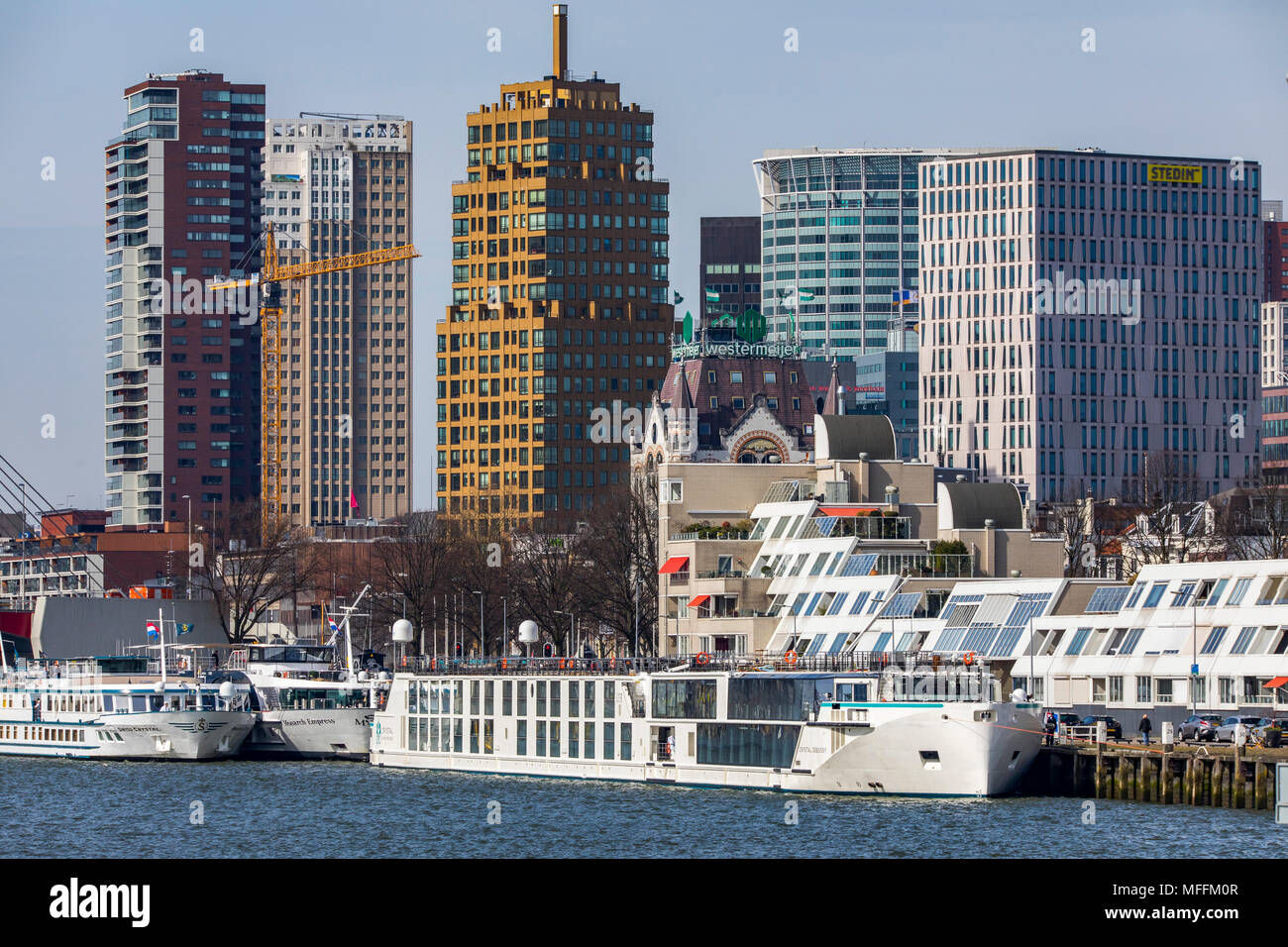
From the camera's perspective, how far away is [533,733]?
11606 cm

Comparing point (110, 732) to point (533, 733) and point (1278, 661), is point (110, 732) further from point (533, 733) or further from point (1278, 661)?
point (1278, 661)

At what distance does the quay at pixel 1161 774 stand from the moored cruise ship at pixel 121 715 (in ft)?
182

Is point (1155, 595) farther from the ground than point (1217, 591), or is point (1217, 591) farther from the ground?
point (1217, 591)

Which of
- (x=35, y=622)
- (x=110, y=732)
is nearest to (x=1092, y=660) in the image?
(x=110, y=732)

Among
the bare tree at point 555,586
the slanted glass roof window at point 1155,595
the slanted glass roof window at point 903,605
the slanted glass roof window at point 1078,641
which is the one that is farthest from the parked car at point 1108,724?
the bare tree at point 555,586

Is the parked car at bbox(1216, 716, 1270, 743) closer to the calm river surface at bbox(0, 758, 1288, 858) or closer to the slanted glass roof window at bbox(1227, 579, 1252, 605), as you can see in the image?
the calm river surface at bbox(0, 758, 1288, 858)

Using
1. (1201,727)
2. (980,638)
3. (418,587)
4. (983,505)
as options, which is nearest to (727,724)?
(1201,727)

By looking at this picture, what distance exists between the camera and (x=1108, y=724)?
102 metres

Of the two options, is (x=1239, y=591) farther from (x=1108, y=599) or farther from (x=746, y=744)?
(x=746, y=744)

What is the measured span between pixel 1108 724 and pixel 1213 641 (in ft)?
25.2

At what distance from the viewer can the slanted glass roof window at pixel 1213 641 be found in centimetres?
10612
